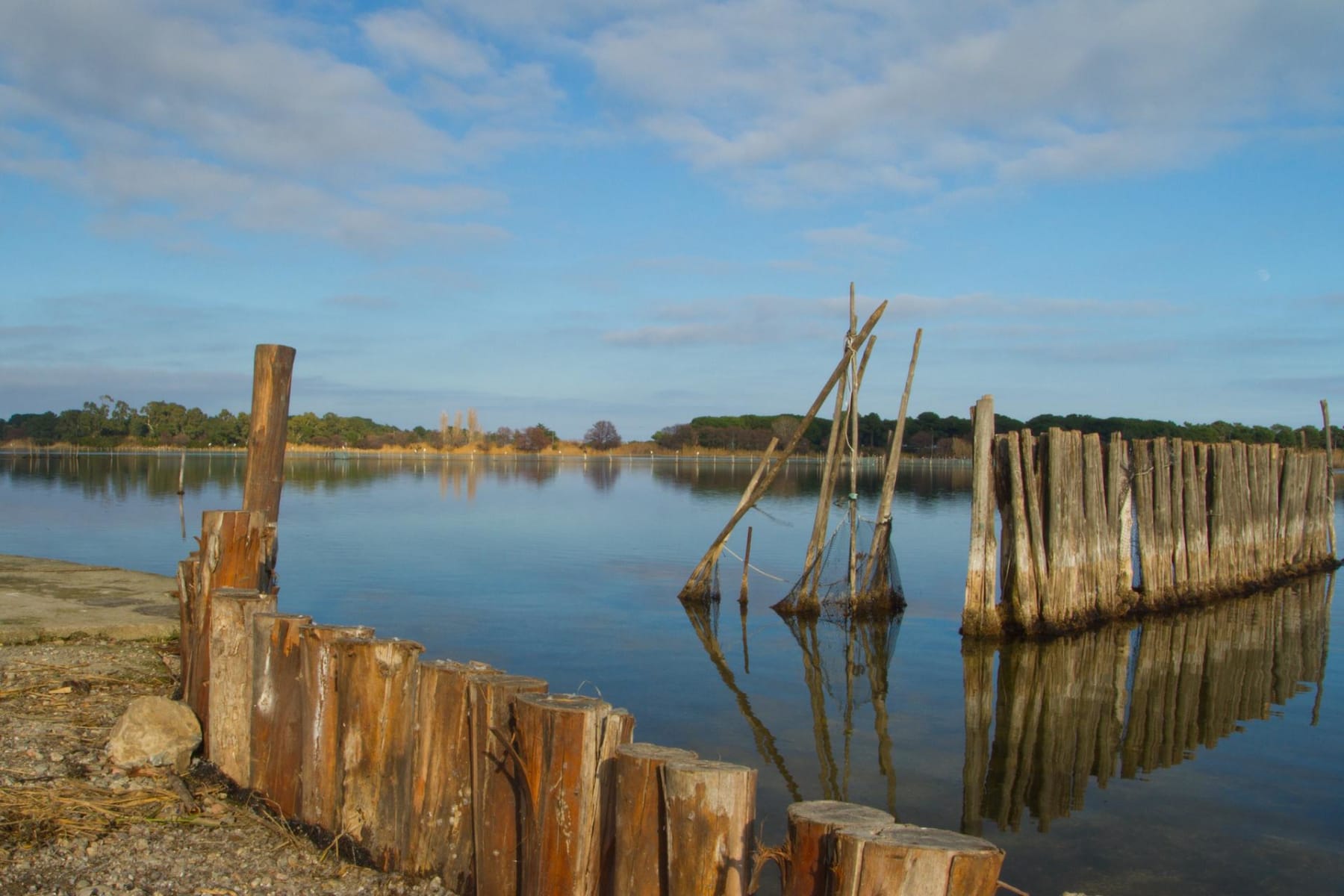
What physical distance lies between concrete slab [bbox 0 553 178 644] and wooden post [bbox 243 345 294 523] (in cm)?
106

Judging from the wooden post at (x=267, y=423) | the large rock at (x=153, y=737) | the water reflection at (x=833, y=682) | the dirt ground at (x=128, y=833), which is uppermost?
the wooden post at (x=267, y=423)

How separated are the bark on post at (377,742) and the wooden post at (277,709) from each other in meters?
0.48

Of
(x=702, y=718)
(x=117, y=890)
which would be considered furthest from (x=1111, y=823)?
(x=117, y=890)

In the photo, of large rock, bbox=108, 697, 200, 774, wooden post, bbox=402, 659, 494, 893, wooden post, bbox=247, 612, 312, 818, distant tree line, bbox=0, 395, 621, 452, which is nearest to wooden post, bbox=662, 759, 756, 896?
wooden post, bbox=402, 659, 494, 893

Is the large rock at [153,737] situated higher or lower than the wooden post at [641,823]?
lower

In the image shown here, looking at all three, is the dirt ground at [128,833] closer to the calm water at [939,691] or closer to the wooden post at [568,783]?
the wooden post at [568,783]

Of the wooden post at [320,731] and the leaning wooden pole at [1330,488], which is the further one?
the leaning wooden pole at [1330,488]

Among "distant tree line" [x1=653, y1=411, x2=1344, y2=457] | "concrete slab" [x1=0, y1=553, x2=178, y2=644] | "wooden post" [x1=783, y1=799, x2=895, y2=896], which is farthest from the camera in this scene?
"distant tree line" [x1=653, y1=411, x2=1344, y2=457]

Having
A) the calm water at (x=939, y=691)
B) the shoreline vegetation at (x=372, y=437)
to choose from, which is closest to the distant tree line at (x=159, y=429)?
the shoreline vegetation at (x=372, y=437)

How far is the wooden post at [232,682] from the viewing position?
6266 millimetres

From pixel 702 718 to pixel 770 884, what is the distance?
371 centimetres

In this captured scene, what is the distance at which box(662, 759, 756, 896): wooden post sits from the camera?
397cm

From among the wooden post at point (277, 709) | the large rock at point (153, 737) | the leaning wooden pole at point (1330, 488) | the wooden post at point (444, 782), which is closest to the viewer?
the wooden post at point (444, 782)

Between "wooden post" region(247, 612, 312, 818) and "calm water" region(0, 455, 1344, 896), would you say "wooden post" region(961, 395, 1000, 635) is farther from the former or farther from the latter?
"wooden post" region(247, 612, 312, 818)
